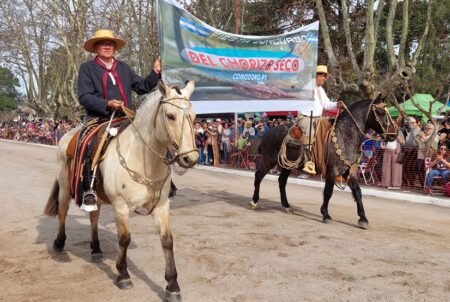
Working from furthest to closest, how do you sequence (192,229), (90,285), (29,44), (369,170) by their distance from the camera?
1. (29,44)
2. (369,170)
3. (192,229)
4. (90,285)

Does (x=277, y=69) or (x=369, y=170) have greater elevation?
(x=277, y=69)

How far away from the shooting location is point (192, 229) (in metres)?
7.30

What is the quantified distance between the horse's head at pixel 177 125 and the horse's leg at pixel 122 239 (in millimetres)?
765

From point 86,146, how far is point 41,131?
36326 mm

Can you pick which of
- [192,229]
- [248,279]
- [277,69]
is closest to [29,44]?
[277,69]

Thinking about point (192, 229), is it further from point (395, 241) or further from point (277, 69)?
point (277, 69)

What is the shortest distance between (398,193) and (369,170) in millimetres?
1842

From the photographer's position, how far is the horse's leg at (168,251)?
4344 mm

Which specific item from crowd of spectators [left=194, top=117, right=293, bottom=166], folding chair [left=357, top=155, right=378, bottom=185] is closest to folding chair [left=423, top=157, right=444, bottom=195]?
folding chair [left=357, top=155, right=378, bottom=185]

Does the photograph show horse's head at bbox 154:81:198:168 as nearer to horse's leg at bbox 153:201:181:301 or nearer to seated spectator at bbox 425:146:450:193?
horse's leg at bbox 153:201:181:301

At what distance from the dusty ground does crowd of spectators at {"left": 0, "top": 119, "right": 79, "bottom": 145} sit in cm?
2496

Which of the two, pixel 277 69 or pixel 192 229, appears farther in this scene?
pixel 277 69

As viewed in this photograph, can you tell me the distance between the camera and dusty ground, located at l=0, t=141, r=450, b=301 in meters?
4.68

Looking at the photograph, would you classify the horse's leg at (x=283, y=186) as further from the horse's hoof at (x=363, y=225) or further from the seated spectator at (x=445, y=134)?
the seated spectator at (x=445, y=134)
